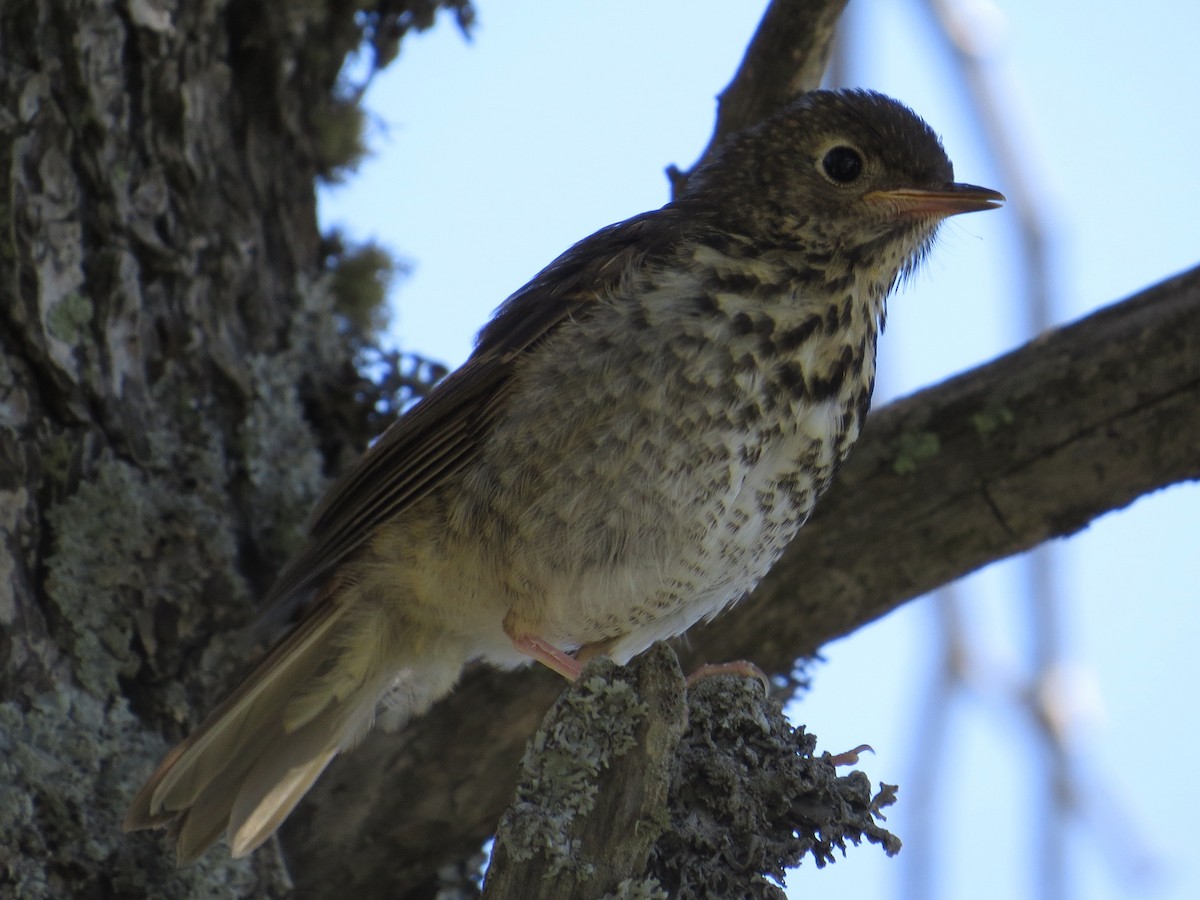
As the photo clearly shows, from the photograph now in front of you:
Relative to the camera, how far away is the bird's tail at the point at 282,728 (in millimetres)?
3164

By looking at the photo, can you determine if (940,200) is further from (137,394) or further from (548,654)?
(137,394)

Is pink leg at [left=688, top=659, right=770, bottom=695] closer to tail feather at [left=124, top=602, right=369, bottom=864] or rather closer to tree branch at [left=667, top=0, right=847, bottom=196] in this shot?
tail feather at [left=124, top=602, right=369, bottom=864]

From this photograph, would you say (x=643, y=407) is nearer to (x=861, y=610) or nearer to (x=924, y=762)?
(x=861, y=610)

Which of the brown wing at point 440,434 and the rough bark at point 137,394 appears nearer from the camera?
the rough bark at point 137,394

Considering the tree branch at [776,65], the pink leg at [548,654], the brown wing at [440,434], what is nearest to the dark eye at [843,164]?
the tree branch at [776,65]

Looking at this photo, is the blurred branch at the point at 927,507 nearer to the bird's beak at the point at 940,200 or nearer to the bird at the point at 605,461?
the bird at the point at 605,461

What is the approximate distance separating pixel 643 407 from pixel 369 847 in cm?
122

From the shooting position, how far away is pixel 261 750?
3.46 m

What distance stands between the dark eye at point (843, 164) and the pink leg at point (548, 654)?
1.39 m

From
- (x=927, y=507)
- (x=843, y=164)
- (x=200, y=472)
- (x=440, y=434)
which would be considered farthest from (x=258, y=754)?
Answer: (x=843, y=164)

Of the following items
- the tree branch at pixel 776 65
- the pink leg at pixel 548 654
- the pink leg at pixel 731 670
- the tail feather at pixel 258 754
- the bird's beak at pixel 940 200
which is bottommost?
the tail feather at pixel 258 754

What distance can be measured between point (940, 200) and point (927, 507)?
2.57 ft

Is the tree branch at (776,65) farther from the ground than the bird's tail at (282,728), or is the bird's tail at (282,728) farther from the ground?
the tree branch at (776,65)

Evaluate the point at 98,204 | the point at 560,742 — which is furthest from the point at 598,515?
the point at 98,204
